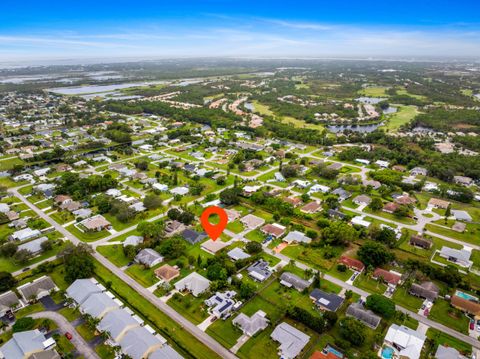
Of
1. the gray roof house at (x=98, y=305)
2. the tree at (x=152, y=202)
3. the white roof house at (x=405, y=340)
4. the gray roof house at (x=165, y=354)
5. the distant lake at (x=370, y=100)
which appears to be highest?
the distant lake at (x=370, y=100)

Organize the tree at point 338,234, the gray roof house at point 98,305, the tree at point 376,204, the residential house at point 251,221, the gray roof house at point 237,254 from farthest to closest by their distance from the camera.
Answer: the tree at point 376,204
the residential house at point 251,221
the tree at point 338,234
the gray roof house at point 237,254
the gray roof house at point 98,305

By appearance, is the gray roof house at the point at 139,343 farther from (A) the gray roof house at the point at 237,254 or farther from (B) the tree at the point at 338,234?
(B) the tree at the point at 338,234

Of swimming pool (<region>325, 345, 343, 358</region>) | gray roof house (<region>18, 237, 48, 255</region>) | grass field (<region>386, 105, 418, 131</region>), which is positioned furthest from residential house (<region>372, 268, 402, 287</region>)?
grass field (<region>386, 105, 418, 131</region>)

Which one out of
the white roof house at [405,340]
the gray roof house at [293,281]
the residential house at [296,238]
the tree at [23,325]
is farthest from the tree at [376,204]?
the tree at [23,325]

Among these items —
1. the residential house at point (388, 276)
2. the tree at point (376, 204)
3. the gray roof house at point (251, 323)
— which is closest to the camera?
the gray roof house at point (251, 323)

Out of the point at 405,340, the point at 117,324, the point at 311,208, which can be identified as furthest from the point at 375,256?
the point at 117,324

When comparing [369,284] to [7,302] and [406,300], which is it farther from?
[7,302]

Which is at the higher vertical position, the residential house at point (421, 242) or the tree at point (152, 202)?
the tree at point (152, 202)

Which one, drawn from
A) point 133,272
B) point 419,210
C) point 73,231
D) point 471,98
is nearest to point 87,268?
point 133,272
